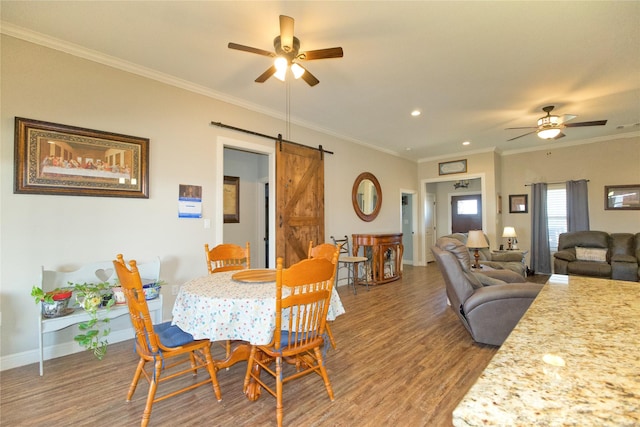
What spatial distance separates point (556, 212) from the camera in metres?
6.17

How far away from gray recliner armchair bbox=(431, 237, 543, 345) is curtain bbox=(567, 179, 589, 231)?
433 cm

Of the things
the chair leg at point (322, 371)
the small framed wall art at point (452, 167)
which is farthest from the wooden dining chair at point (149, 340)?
the small framed wall art at point (452, 167)

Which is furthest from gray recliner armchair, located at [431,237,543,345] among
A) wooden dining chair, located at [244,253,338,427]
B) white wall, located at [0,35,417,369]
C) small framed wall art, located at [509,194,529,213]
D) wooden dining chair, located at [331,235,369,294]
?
small framed wall art, located at [509,194,529,213]

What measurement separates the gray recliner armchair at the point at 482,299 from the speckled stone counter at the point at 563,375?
5.83 feet

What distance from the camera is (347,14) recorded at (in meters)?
2.29

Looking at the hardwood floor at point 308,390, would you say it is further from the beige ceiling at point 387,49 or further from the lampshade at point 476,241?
the beige ceiling at point 387,49

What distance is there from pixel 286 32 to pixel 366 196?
4197 mm

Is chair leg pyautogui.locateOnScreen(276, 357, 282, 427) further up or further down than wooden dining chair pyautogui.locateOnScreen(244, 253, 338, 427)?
further down

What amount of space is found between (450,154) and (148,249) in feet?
21.6

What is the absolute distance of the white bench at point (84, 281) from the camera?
2367 millimetres

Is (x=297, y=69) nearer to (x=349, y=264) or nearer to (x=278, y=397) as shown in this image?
(x=278, y=397)

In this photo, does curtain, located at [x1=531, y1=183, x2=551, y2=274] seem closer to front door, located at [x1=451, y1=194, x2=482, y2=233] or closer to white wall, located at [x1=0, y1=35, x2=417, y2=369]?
front door, located at [x1=451, y1=194, x2=482, y2=233]

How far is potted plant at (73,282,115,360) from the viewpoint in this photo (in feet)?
→ 8.13

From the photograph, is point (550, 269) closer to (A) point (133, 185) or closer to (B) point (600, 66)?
(B) point (600, 66)
